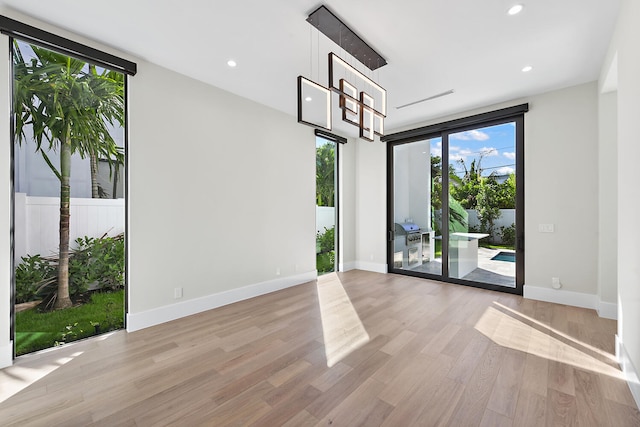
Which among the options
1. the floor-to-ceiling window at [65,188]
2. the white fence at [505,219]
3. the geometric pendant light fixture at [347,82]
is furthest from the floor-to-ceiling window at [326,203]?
the floor-to-ceiling window at [65,188]

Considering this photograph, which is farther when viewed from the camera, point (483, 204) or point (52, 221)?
point (483, 204)

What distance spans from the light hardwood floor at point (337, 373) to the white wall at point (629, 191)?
0.26 meters

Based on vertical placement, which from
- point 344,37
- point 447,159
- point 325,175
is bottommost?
point 325,175

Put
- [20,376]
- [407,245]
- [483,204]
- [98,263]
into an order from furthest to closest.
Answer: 1. [407,245]
2. [483,204]
3. [98,263]
4. [20,376]

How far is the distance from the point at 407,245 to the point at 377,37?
3.86m

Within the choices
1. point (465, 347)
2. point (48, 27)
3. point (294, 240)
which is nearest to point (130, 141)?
point (48, 27)

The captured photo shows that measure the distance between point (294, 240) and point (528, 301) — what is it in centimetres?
354

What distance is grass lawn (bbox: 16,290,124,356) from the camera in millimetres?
2436

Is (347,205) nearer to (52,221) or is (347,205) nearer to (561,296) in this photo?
(561,296)

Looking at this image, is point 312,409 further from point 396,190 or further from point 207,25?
point 396,190

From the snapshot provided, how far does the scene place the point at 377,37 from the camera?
2.63 meters

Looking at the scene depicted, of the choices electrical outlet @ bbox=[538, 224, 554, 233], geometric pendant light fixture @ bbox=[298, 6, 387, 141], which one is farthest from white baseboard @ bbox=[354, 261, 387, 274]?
geometric pendant light fixture @ bbox=[298, 6, 387, 141]

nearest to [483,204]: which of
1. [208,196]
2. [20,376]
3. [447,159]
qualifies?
[447,159]

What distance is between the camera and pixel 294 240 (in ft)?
15.5
